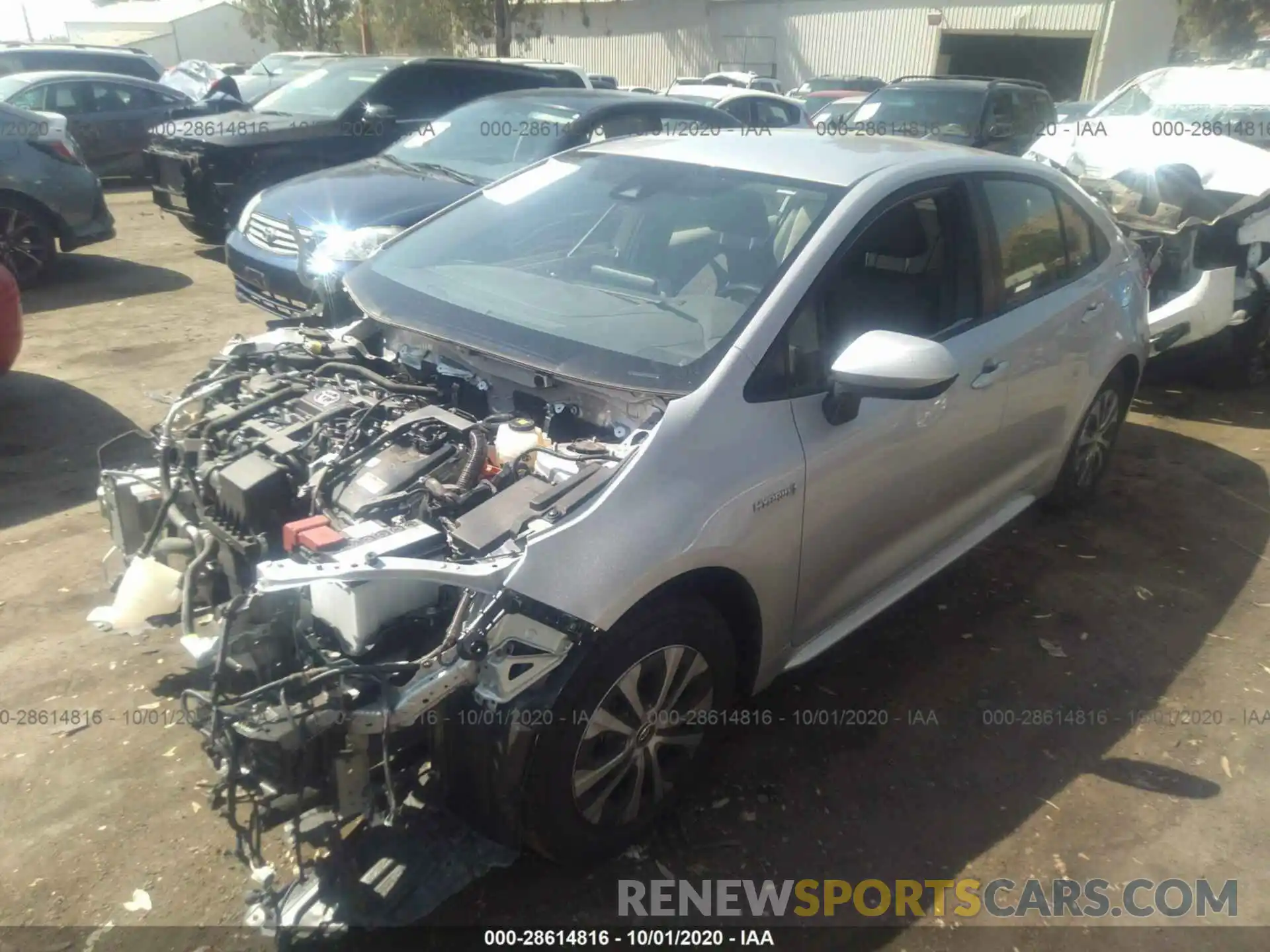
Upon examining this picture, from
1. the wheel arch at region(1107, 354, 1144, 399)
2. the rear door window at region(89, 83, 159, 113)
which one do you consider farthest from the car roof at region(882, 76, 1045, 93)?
the rear door window at region(89, 83, 159, 113)

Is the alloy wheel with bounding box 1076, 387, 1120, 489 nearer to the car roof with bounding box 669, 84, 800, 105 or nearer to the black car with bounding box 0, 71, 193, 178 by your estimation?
the car roof with bounding box 669, 84, 800, 105

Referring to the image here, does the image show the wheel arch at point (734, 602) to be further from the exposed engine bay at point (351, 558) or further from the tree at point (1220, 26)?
the tree at point (1220, 26)

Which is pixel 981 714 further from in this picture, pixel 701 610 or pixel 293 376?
pixel 293 376

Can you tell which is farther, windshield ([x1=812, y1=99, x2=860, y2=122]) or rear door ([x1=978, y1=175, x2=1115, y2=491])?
windshield ([x1=812, y1=99, x2=860, y2=122])

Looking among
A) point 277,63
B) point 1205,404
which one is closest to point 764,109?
point 1205,404

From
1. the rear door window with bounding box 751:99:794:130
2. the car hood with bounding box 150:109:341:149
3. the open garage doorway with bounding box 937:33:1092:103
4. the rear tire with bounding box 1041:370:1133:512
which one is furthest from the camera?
the open garage doorway with bounding box 937:33:1092:103

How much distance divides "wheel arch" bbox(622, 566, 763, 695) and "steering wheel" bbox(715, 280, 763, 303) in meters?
0.83

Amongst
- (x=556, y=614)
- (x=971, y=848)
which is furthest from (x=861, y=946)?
(x=556, y=614)

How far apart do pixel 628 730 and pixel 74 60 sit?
55.8 feet

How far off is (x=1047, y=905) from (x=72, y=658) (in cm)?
331

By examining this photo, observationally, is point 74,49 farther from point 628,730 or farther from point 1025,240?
point 628,730

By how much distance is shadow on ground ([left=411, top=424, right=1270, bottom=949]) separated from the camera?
8.76ft

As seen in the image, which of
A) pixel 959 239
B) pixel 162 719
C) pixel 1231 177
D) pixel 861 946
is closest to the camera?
pixel 861 946

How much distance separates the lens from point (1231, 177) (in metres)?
6.92
